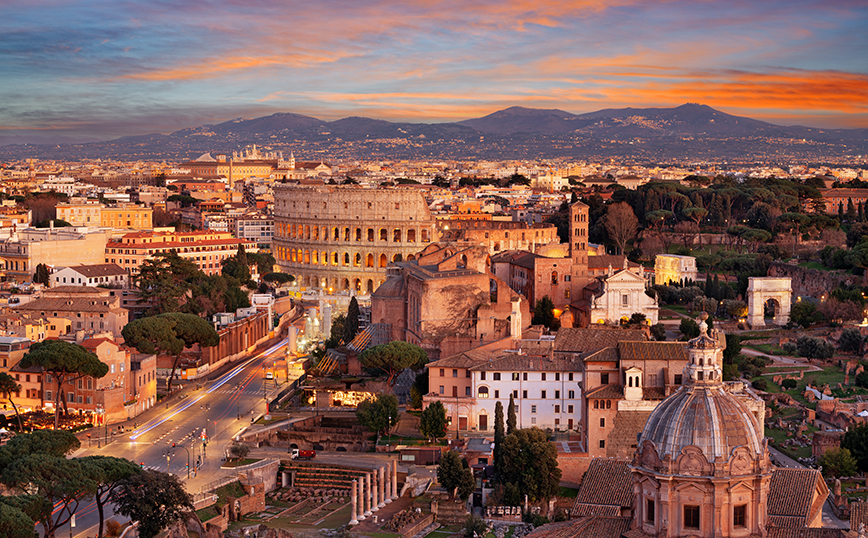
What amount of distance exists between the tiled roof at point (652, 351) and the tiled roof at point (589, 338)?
2.90m

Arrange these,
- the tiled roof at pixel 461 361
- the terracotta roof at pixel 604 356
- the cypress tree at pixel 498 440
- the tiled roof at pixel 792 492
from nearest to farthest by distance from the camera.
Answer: the tiled roof at pixel 792 492 → the cypress tree at pixel 498 440 → the terracotta roof at pixel 604 356 → the tiled roof at pixel 461 361

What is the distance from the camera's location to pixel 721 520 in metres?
20.1

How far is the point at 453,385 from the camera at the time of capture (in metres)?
42.3

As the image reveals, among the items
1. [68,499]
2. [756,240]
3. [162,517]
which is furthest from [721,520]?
[756,240]

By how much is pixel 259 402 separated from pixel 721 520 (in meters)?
32.4

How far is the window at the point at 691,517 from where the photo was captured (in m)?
20.1

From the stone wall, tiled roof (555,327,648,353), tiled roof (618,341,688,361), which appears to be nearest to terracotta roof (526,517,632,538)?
tiled roof (618,341,688,361)

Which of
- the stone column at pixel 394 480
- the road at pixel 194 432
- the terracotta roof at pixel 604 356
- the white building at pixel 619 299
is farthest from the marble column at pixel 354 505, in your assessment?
the white building at pixel 619 299

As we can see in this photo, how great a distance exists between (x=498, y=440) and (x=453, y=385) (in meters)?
5.59

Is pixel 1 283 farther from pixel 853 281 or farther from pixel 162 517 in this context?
pixel 853 281

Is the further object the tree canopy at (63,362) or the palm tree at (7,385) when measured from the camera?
the palm tree at (7,385)

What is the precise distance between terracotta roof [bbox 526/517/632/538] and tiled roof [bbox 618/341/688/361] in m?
15.6

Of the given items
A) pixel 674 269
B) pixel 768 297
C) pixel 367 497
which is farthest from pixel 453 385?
pixel 674 269

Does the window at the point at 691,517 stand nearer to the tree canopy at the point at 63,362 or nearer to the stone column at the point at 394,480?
the stone column at the point at 394,480
